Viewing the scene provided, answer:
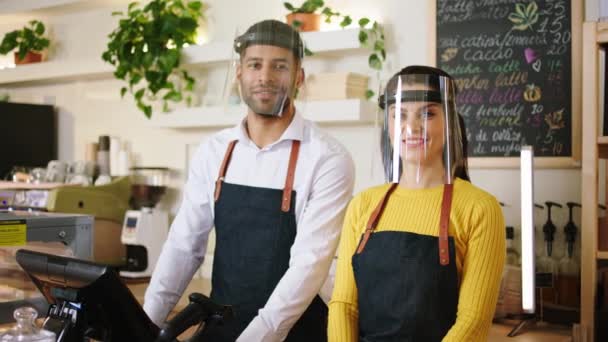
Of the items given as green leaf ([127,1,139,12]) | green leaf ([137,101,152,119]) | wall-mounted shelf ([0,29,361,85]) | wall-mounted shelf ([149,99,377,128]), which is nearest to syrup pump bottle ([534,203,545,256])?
wall-mounted shelf ([149,99,377,128])

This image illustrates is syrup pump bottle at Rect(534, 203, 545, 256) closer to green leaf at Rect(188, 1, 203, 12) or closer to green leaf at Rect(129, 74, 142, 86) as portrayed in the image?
green leaf at Rect(188, 1, 203, 12)

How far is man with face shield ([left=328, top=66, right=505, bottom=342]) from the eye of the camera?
5.16 ft

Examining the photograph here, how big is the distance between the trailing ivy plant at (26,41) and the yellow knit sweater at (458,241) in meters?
4.28

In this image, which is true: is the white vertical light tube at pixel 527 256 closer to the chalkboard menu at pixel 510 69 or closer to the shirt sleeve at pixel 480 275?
the shirt sleeve at pixel 480 275

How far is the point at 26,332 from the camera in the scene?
128 centimetres

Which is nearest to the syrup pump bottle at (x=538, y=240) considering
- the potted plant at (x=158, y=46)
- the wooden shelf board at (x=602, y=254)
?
the wooden shelf board at (x=602, y=254)

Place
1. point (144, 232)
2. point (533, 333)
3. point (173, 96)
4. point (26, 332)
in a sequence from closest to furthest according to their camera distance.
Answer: point (26, 332) → point (533, 333) → point (144, 232) → point (173, 96)

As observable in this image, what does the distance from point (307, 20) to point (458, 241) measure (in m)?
2.41

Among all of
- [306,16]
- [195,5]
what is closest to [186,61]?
[195,5]

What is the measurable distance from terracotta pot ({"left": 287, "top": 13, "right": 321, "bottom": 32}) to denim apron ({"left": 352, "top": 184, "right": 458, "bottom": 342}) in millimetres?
2271

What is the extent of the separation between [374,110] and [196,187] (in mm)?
1662

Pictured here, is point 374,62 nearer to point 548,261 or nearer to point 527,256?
point 548,261

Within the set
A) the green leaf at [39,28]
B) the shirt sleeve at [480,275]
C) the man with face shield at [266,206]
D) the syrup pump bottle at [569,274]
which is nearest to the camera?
the shirt sleeve at [480,275]

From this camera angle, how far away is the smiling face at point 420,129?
1665 mm
